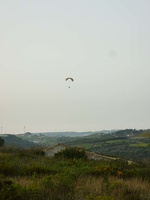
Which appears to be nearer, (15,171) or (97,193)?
(97,193)

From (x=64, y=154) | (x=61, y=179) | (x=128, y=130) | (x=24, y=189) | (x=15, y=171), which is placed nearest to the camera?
(x=24, y=189)

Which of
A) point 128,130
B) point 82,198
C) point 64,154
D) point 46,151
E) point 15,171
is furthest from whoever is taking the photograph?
point 128,130

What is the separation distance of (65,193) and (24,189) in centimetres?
108

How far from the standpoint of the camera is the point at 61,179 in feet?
34.8

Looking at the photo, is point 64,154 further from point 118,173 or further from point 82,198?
point 82,198

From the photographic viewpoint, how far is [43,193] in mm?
8320

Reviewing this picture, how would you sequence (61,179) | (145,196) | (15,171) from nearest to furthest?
1. (145,196)
2. (61,179)
3. (15,171)

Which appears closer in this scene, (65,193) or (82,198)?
(82,198)

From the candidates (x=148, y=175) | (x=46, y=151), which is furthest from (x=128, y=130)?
(x=148, y=175)

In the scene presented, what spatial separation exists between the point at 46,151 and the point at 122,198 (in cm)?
2667

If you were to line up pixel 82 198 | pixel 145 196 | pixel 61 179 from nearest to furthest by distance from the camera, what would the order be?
pixel 82 198
pixel 145 196
pixel 61 179

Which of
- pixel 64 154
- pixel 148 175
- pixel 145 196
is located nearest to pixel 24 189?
pixel 145 196

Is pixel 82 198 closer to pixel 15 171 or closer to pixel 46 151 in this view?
pixel 15 171

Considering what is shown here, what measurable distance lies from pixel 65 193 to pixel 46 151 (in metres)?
26.2
